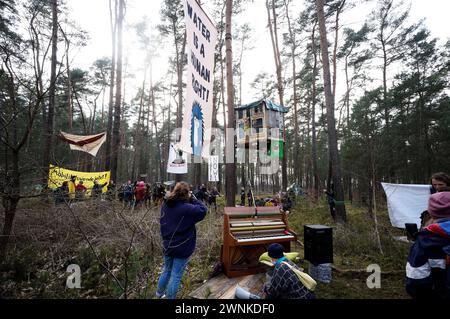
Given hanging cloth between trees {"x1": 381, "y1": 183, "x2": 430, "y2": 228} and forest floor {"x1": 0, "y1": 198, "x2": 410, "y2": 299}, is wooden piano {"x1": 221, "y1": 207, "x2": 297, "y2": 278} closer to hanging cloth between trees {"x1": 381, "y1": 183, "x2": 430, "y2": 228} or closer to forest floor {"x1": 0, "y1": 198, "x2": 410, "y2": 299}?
forest floor {"x1": 0, "y1": 198, "x2": 410, "y2": 299}

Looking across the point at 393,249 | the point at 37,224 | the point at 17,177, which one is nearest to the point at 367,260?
the point at 393,249

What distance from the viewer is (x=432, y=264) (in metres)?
2.08

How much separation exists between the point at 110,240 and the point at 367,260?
5.70m

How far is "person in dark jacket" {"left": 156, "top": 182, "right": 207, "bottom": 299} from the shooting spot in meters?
2.94

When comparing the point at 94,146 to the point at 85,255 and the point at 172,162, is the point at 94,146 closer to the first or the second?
the point at 172,162

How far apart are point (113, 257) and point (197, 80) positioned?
167 inches

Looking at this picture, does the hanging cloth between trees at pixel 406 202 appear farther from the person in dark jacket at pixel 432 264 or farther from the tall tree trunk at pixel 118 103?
the tall tree trunk at pixel 118 103

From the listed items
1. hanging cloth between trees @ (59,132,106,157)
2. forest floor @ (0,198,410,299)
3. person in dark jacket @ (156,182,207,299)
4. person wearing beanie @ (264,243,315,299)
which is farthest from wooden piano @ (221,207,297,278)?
hanging cloth between trees @ (59,132,106,157)

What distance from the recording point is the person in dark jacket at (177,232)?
2.94m

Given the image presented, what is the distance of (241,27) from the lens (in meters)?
18.6

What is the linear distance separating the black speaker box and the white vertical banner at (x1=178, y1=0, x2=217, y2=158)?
8.03ft

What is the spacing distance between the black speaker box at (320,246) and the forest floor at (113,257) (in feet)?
1.38
